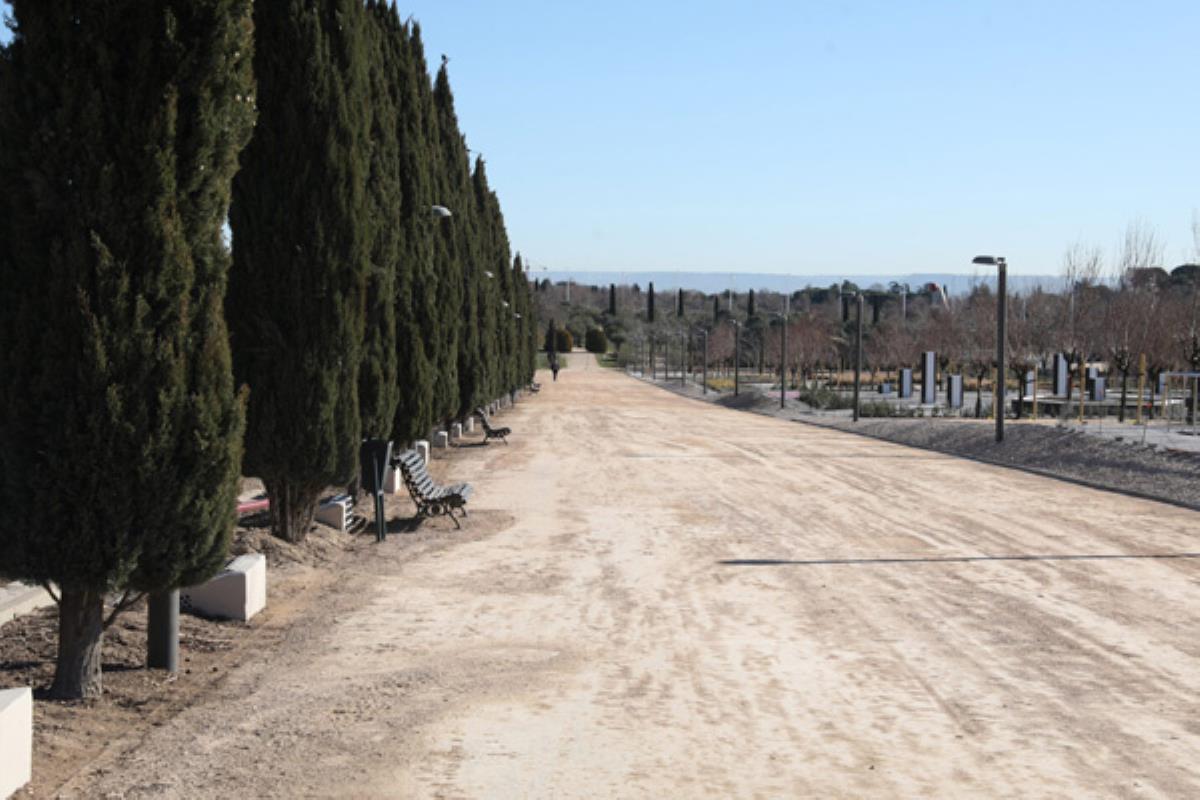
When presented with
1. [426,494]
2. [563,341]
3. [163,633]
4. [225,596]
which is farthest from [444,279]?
[563,341]

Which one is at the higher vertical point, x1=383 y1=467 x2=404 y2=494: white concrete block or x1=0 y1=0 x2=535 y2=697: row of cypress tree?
x1=0 y1=0 x2=535 y2=697: row of cypress tree

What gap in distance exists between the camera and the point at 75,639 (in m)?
7.69

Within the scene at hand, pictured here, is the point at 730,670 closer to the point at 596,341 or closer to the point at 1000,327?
the point at 1000,327

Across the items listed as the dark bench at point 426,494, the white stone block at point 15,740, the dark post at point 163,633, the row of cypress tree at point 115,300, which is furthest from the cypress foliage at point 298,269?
the white stone block at point 15,740

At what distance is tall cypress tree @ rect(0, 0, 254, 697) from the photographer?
7281 millimetres

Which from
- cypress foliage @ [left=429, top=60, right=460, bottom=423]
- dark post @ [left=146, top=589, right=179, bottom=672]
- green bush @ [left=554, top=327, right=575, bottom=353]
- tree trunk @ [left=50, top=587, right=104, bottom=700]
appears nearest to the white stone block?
tree trunk @ [left=50, top=587, right=104, bottom=700]

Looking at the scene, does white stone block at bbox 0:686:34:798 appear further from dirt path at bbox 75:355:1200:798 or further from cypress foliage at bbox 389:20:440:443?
cypress foliage at bbox 389:20:440:443

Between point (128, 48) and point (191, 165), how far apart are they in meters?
0.74

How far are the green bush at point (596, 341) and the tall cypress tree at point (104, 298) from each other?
144017 mm

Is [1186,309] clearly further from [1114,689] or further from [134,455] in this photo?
[134,455]

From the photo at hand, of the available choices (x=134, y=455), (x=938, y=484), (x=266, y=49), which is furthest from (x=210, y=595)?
(x=938, y=484)

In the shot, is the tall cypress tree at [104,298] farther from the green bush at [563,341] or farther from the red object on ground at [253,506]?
the green bush at [563,341]

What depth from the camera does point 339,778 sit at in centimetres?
652

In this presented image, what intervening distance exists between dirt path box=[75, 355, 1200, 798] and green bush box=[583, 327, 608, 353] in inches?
5303
